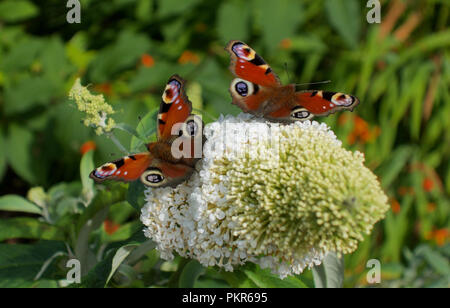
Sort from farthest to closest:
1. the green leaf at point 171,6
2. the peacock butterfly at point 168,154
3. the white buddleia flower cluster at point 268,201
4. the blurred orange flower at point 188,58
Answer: the blurred orange flower at point 188,58, the green leaf at point 171,6, the peacock butterfly at point 168,154, the white buddleia flower cluster at point 268,201

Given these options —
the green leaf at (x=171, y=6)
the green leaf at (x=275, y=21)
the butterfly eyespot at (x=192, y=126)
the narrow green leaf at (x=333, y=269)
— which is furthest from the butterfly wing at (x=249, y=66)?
the green leaf at (x=171, y=6)

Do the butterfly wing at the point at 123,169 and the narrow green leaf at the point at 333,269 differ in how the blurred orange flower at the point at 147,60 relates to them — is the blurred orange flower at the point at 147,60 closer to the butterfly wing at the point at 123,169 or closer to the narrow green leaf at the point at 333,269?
the butterfly wing at the point at 123,169

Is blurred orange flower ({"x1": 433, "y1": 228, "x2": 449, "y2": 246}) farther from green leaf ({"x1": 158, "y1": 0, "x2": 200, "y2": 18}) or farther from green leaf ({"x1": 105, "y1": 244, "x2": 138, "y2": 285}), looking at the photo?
green leaf ({"x1": 105, "y1": 244, "x2": 138, "y2": 285})

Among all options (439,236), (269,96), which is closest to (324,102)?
(269,96)

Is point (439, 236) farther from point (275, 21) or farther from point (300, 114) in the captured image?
point (300, 114)

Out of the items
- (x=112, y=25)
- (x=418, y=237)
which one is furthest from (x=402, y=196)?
(x=112, y=25)
